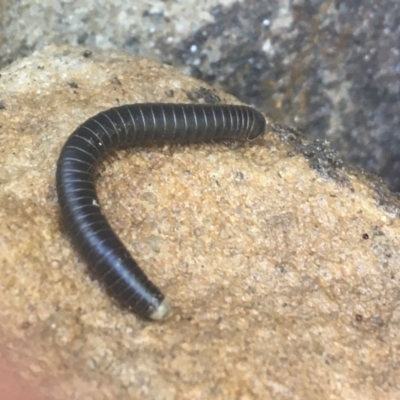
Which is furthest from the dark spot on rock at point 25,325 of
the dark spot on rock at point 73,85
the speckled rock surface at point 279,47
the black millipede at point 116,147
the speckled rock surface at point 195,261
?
the speckled rock surface at point 279,47

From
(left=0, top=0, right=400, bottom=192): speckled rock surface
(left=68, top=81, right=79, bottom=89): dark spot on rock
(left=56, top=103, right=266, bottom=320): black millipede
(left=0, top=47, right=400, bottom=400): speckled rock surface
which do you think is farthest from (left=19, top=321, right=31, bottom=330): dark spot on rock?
(left=0, top=0, right=400, bottom=192): speckled rock surface

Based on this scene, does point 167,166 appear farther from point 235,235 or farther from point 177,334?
point 177,334

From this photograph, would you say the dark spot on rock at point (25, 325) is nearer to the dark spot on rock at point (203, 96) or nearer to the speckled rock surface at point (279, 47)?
the dark spot on rock at point (203, 96)

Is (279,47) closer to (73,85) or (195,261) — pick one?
(73,85)

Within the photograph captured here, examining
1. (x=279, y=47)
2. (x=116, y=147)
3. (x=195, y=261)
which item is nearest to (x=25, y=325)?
(x=195, y=261)

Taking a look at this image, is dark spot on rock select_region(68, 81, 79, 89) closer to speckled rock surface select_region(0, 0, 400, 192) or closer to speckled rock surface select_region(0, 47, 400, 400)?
speckled rock surface select_region(0, 47, 400, 400)

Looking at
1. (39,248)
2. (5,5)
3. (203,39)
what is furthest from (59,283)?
(5,5)
